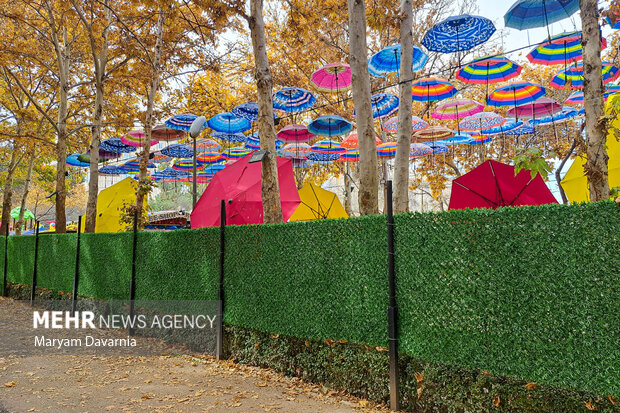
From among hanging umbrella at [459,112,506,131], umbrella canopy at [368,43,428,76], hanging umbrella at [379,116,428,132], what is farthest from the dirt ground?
hanging umbrella at [459,112,506,131]

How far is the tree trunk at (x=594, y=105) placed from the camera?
520cm

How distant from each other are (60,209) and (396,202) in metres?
11.9

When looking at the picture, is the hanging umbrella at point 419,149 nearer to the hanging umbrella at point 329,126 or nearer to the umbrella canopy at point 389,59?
the hanging umbrella at point 329,126

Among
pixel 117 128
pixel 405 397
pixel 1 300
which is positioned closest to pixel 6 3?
pixel 117 128

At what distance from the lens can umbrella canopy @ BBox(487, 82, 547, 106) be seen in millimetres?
11969

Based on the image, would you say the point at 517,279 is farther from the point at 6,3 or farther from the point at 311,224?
the point at 6,3

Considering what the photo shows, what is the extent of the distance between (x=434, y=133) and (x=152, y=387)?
11851 mm

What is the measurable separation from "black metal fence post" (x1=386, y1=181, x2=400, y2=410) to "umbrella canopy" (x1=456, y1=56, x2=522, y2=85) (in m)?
7.67

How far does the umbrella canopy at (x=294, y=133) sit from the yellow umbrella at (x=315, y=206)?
369 centimetres

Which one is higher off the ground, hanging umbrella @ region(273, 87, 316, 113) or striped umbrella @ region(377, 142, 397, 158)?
hanging umbrella @ region(273, 87, 316, 113)

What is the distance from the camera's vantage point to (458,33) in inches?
373

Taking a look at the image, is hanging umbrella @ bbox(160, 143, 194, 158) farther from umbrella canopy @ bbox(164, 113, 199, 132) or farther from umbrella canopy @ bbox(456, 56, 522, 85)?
umbrella canopy @ bbox(456, 56, 522, 85)

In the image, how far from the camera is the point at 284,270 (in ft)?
19.4

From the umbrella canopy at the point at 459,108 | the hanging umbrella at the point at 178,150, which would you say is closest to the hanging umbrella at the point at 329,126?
the umbrella canopy at the point at 459,108
